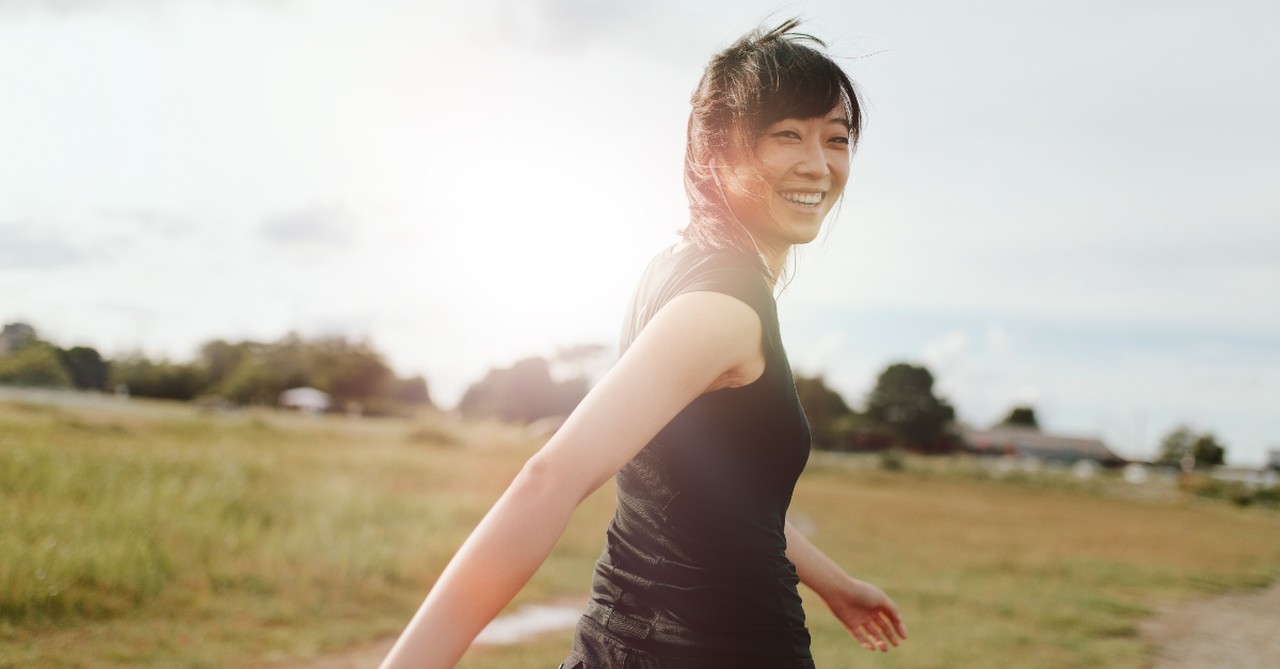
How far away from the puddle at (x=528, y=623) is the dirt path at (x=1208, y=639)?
938 millimetres

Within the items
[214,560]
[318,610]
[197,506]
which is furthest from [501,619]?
[197,506]

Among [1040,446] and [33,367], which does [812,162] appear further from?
[1040,446]

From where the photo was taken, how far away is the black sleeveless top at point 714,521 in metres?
1.39

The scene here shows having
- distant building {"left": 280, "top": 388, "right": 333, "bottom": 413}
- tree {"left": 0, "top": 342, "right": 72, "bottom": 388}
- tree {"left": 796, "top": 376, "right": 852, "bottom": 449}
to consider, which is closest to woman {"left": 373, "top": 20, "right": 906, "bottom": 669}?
tree {"left": 0, "top": 342, "right": 72, "bottom": 388}

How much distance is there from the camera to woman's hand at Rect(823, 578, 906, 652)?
7.04 feet

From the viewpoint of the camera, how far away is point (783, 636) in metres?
1.50

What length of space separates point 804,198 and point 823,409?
86.2 metres

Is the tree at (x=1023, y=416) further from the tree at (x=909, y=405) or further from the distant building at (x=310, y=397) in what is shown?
the distant building at (x=310, y=397)

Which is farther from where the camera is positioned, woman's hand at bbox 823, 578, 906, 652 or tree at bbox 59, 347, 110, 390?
tree at bbox 59, 347, 110, 390

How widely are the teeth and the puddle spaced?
6.73 metres

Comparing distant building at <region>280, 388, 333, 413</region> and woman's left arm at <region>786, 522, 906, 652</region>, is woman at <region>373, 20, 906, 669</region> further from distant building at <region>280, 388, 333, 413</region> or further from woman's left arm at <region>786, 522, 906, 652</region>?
distant building at <region>280, 388, 333, 413</region>

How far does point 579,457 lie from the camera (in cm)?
117

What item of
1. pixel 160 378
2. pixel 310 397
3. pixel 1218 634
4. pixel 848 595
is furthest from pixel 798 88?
pixel 310 397

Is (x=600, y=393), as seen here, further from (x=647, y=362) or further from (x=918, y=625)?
(x=918, y=625)
